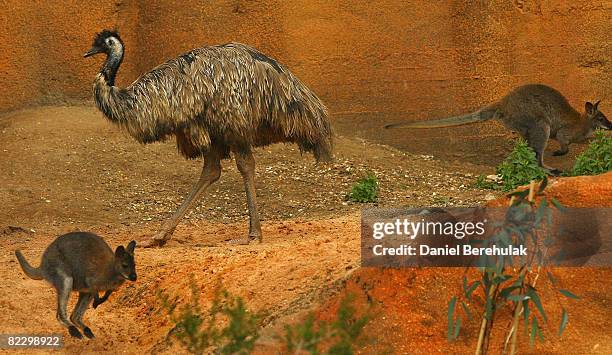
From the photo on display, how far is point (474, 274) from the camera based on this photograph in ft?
20.5

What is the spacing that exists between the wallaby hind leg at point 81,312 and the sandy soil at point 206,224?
135mm

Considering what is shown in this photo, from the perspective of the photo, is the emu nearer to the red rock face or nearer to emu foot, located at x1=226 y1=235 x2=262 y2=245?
emu foot, located at x1=226 y1=235 x2=262 y2=245

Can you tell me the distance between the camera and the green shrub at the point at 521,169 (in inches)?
437

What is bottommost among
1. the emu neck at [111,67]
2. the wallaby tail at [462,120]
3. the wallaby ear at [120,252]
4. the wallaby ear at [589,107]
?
the wallaby tail at [462,120]

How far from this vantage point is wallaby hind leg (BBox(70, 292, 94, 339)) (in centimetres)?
682

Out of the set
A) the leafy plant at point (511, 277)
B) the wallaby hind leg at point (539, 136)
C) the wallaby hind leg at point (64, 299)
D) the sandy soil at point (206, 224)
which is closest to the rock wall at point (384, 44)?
the sandy soil at point (206, 224)

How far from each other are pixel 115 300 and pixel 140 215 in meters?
3.15

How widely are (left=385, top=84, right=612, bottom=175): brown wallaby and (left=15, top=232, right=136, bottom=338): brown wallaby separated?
5.39m

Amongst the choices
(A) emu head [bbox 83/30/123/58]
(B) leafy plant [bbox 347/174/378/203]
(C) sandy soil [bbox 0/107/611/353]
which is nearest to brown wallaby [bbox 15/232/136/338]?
(C) sandy soil [bbox 0/107/611/353]

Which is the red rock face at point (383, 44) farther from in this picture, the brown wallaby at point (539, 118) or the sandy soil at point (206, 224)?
the brown wallaby at point (539, 118)

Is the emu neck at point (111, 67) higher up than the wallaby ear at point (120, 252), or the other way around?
the emu neck at point (111, 67)

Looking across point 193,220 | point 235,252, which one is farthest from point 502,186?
point 235,252

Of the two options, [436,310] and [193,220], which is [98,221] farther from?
[436,310]

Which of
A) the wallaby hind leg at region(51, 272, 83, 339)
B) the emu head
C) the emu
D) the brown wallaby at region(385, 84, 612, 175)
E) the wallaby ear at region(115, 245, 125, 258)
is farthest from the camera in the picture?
the brown wallaby at region(385, 84, 612, 175)
